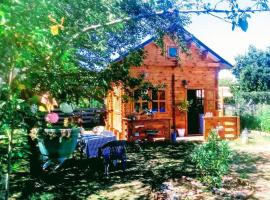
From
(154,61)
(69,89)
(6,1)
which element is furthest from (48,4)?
(154,61)

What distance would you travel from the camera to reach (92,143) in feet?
32.9

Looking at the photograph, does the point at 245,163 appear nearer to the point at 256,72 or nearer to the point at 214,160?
the point at 214,160

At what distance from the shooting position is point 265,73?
38.9 m

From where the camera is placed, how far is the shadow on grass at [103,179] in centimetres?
728

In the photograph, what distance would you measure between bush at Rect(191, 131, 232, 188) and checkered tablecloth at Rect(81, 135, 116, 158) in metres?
3.48

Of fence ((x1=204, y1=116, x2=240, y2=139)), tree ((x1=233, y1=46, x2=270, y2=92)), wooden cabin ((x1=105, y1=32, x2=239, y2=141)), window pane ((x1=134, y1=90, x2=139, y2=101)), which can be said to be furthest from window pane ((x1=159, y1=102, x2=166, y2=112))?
tree ((x1=233, y1=46, x2=270, y2=92))

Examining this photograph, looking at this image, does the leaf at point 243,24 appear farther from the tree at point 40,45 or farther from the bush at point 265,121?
the bush at point 265,121

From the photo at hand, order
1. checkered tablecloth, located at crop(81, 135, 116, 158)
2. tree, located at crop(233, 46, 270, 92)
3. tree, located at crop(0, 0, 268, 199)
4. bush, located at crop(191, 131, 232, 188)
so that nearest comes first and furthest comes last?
1. tree, located at crop(0, 0, 268, 199)
2. bush, located at crop(191, 131, 232, 188)
3. checkered tablecloth, located at crop(81, 135, 116, 158)
4. tree, located at crop(233, 46, 270, 92)

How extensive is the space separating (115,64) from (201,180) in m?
4.00

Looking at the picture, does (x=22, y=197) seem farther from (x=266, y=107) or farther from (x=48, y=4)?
(x=266, y=107)

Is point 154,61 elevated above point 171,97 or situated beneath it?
elevated above

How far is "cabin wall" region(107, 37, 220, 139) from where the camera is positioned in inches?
648

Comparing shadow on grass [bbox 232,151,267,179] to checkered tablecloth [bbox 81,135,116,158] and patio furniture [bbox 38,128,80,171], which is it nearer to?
checkered tablecloth [bbox 81,135,116,158]

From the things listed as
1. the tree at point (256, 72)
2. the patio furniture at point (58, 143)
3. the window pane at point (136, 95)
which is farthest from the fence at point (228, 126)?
the tree at point (256, 72)
